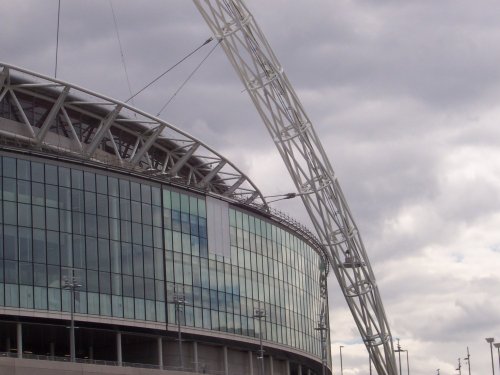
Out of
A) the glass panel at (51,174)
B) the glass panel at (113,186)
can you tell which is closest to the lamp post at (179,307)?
the glass panel at (113,186)

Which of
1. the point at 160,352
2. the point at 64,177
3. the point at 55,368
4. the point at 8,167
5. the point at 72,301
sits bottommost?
the point at 55,368

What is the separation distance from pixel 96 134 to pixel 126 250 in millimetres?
10864

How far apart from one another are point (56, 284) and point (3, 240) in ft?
18.8

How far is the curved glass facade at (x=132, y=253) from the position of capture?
100500 millimetres

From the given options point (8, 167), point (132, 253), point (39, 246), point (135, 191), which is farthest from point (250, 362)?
point (8, 167)

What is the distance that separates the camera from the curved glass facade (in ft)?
330

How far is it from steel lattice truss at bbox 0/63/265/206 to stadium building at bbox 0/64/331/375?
147 millimetres

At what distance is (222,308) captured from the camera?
381 ft

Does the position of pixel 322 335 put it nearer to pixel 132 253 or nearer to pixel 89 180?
pixel 132 253

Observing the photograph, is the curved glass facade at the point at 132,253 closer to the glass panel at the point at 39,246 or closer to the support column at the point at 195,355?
the glass panel at the point at 39,246

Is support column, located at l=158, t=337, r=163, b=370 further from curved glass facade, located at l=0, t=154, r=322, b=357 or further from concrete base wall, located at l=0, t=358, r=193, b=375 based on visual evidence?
concrete base wall, located at l=0, t=358, r=193, b=375

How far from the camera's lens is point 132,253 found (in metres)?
108

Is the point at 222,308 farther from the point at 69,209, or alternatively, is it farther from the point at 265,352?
the point at 69,209

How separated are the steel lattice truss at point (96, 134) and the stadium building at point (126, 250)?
147 mm
